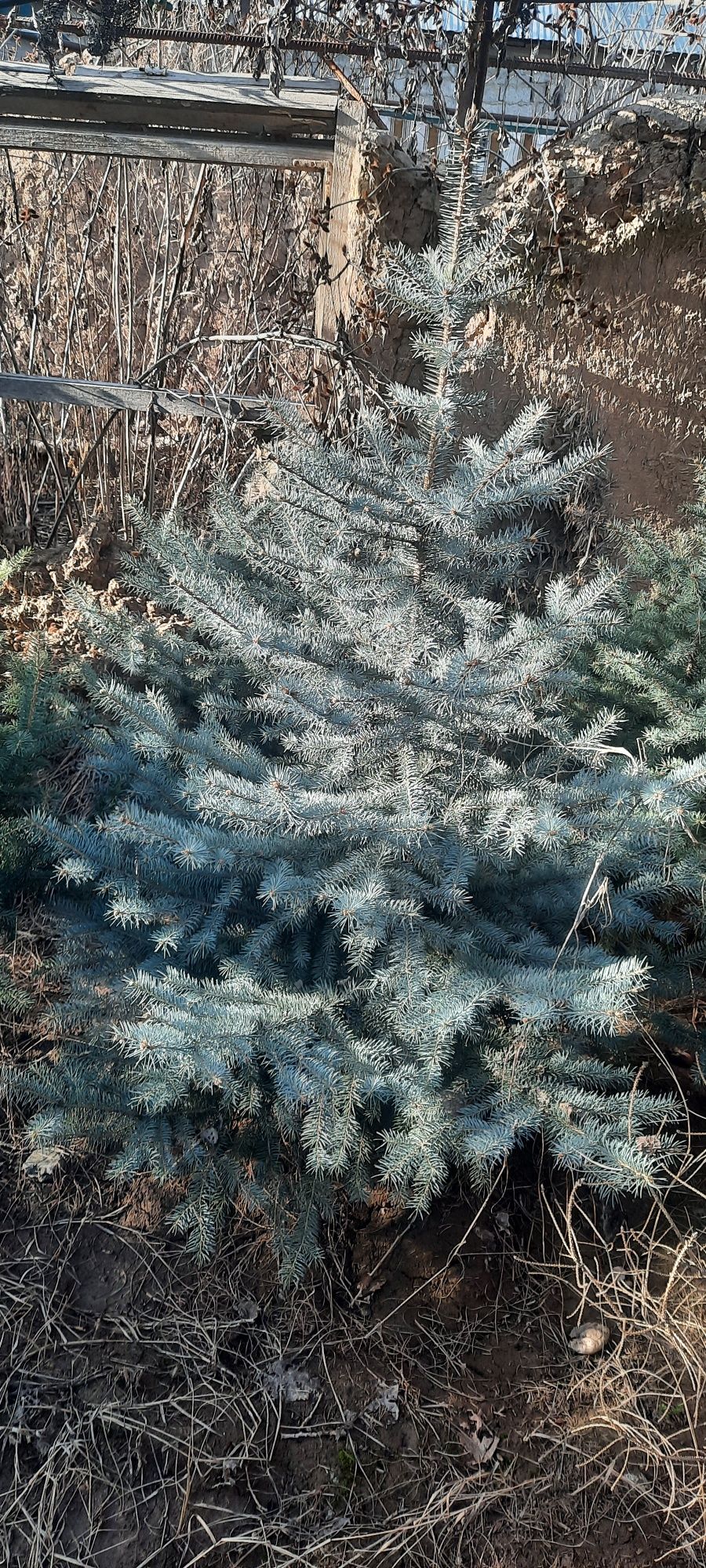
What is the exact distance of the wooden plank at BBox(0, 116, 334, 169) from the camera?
9.55 feet

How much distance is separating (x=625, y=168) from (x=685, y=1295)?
323cm

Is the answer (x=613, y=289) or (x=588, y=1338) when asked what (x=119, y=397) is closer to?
(x=613, y=289)

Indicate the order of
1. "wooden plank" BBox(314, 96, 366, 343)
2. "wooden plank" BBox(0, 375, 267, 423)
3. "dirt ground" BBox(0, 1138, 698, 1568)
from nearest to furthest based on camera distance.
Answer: "dirt ground" BBox(0, 1138, 698, 1568)
"wooden plank" BBox(314, 96, 366, 343)
"wooden plank" BBox(0, 375, 267, 423)

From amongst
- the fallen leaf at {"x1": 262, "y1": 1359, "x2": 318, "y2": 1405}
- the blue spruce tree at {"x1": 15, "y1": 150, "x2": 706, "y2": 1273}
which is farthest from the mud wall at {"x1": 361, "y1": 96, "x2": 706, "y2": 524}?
the fallen leaf at {"x1": 262, "y1": 1359, "x2": 318, "y2": 1405}

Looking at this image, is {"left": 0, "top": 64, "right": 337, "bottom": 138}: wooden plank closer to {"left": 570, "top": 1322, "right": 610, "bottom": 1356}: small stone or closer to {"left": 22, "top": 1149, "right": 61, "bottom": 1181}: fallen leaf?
{"left": 22, "top": 1149, "right": 61, "bottom": 1181}: fallen leaf

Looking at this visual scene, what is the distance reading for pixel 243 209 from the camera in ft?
14.7

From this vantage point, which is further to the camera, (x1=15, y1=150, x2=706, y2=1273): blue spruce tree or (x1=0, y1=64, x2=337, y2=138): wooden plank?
(x1=0, y1=64, x2=337, y2=138): wooden plank

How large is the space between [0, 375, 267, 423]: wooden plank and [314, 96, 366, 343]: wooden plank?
40 cm

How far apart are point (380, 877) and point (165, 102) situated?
8.37 ft

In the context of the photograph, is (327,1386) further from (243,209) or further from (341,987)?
(243,209)

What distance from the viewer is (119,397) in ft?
9.88

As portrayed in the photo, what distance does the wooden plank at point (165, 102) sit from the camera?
9.36 feet

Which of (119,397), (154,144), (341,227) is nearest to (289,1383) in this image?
(119,397)

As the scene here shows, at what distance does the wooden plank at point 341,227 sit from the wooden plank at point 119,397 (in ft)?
1.31
